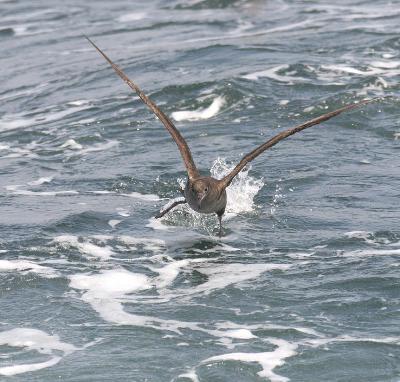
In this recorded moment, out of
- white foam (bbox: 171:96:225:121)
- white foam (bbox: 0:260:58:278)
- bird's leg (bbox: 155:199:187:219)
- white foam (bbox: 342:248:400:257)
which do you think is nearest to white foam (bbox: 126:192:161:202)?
bird's leg (bbox: 155:199:187:219)

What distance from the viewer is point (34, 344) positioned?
421 inches

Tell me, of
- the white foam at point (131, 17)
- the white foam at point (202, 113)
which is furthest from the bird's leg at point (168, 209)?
→ the white foam at point (131, 17)

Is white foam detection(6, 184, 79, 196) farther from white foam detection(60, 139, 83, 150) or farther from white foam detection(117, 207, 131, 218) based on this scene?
white foam detection(60, 139, 83, 150)

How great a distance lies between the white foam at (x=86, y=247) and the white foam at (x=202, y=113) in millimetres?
7216

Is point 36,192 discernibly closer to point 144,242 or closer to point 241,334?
point 144,242

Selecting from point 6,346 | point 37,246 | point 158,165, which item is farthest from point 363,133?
point 6,346

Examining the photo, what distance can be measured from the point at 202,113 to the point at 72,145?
298 cm

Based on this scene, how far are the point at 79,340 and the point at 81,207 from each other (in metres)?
4.98

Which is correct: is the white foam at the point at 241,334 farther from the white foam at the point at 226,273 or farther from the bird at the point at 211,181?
the bird at the point at 211,181

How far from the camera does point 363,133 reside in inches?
744

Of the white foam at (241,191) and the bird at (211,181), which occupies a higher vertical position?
the bird at (211,181)

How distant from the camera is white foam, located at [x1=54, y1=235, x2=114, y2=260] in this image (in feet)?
44.4

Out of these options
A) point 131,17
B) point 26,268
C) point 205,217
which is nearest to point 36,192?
point 205,217

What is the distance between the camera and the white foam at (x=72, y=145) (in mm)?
19344
